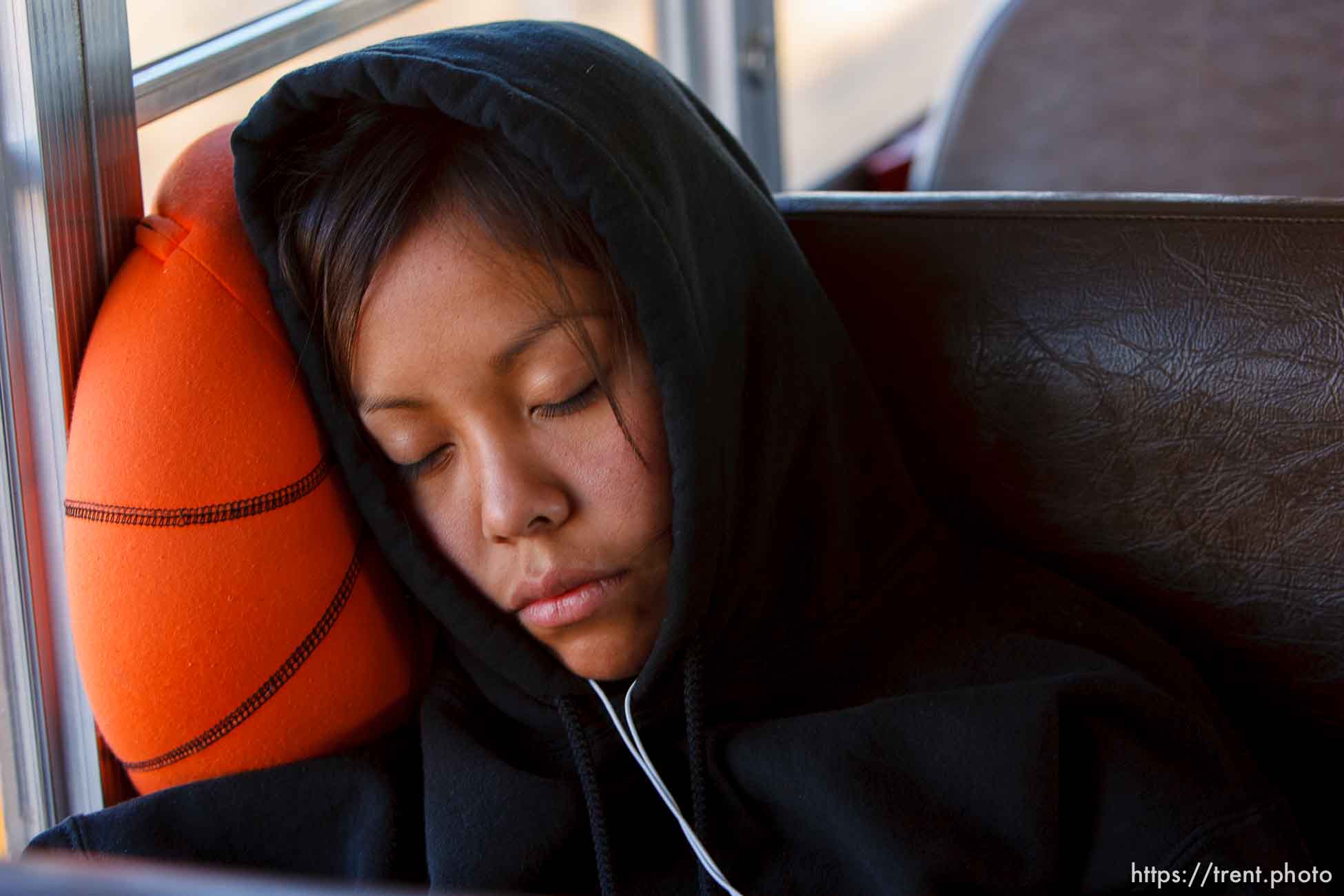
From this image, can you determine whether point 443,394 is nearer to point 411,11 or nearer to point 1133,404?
point 1133,404

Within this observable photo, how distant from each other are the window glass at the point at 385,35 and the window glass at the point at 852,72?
41 centimetres

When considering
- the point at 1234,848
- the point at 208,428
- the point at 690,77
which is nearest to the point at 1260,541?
the point at 1234,848

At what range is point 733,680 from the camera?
114 centimetres

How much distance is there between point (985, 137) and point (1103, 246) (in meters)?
0.99

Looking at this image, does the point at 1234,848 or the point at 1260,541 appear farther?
the point at 1260,541

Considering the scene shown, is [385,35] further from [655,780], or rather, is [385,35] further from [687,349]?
[655,780]

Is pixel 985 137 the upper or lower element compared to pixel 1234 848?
upper

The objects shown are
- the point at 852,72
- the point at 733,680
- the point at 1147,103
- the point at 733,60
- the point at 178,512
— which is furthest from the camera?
the point at 852,72

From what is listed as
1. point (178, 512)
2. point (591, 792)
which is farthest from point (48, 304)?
point (591, 792)

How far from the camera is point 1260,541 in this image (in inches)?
45.4

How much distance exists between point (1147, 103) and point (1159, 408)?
1.09m

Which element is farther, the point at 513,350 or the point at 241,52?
the point at 241,52

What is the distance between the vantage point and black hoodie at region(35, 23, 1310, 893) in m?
1.00

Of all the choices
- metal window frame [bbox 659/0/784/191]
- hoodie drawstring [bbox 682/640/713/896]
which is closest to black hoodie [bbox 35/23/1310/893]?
hoodie drawstring [bbox 682/640/713/896]
